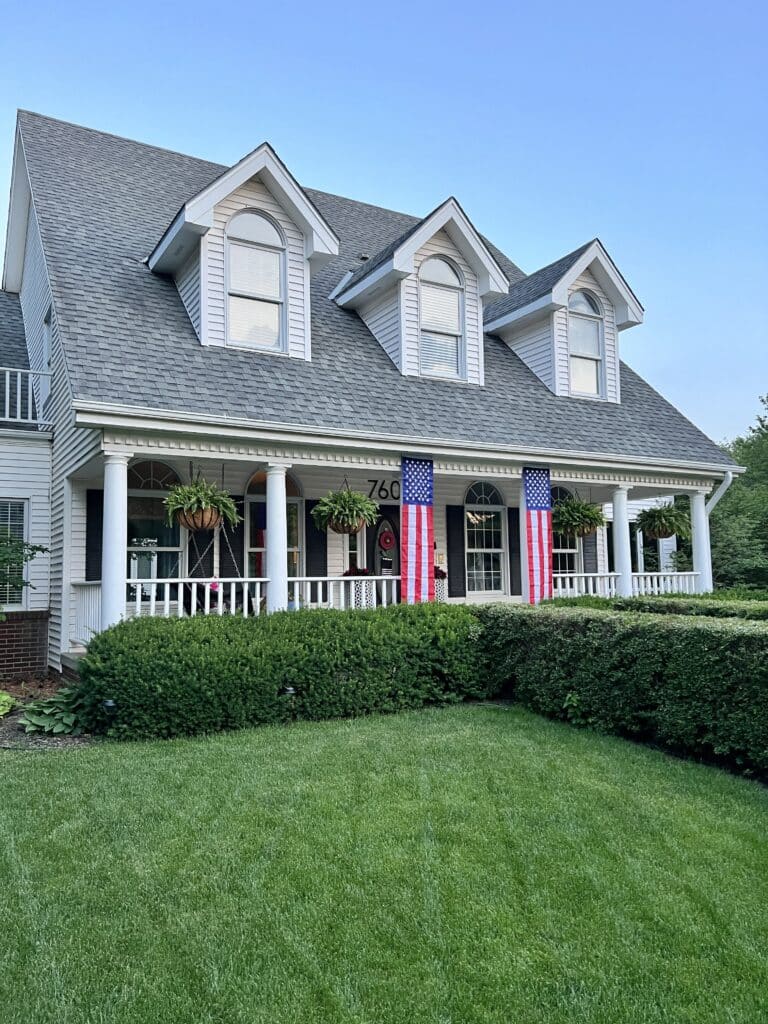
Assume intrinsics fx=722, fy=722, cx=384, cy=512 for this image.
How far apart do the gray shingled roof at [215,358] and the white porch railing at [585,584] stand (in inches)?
83.4

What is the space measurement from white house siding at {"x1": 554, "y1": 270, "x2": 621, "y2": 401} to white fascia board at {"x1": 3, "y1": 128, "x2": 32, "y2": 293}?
30.6 feet

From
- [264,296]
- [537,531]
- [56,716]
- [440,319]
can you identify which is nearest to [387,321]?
[440,319]

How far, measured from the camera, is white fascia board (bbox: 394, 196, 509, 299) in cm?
1141

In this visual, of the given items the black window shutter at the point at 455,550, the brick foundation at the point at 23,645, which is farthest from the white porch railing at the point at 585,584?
the brick foundation at the point at 23,645

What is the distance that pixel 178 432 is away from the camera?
27.9ft

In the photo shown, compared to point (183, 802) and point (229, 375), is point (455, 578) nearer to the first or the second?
point (229, 375)

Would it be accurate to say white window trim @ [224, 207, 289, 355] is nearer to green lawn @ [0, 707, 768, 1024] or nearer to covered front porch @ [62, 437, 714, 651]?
covered front porch @ [62, 437, 714, 651]

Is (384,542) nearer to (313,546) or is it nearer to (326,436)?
(313,546)

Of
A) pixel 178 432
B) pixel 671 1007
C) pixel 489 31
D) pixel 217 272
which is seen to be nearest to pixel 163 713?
pixel 178 432

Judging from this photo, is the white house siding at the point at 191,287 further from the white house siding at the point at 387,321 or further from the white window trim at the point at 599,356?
the white window trim at the point at 599,356

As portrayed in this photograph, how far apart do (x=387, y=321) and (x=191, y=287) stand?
3262 millimetres

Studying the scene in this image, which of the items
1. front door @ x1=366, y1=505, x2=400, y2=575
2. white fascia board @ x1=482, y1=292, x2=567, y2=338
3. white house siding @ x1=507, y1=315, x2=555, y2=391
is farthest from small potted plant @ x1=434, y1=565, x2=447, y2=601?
white fascia board @ x1=482, y1=292, x2=567, y2=338

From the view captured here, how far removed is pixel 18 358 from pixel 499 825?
1165 cm

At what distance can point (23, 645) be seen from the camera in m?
10.7
